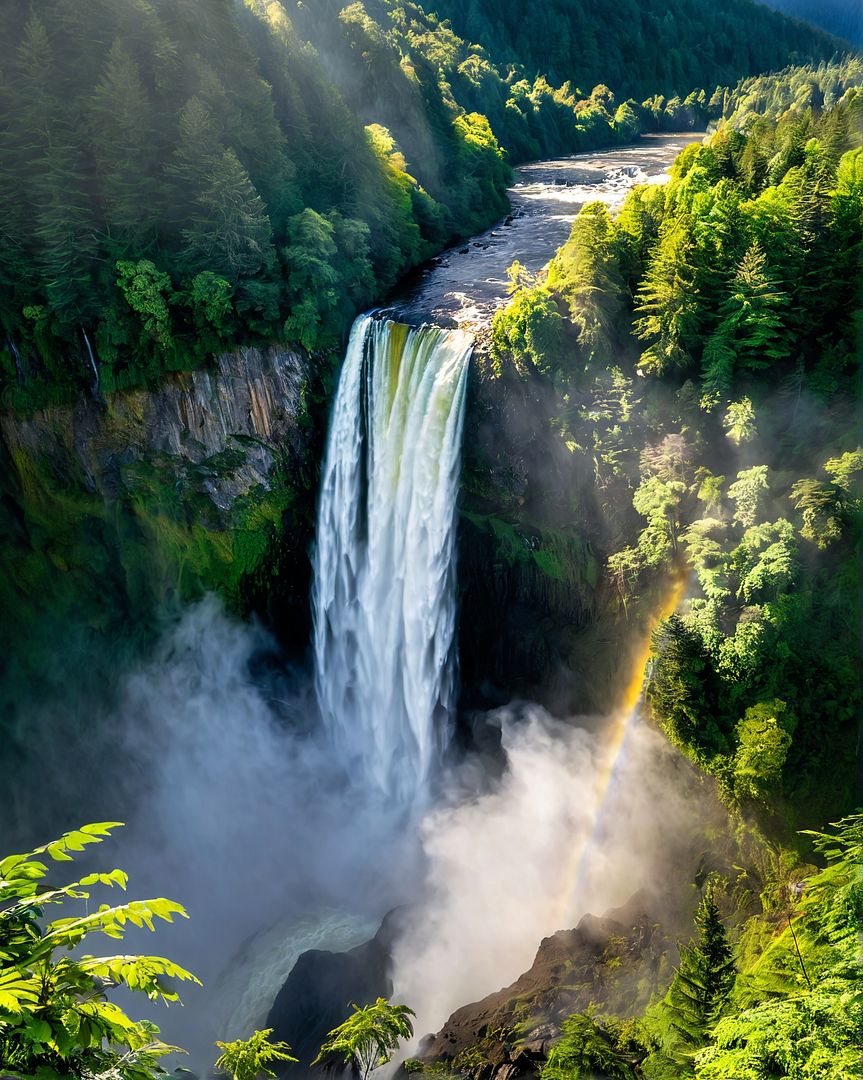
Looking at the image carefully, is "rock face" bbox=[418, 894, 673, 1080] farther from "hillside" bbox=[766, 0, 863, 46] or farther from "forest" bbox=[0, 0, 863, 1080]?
"hillside" bbox=[766, 0, 863, 46]

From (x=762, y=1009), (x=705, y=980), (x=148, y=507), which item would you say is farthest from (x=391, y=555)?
(x=762, y=1009)

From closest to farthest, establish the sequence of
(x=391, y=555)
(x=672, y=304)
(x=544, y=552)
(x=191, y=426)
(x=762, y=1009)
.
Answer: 1. (x=762, y=1009)
2. (x=672, y=304)
3. (x=544, y=552)
4. (x=391, y=555)
5. (x=191, y=426)

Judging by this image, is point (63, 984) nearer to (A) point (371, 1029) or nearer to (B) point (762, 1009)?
(B) point (762, 1009)

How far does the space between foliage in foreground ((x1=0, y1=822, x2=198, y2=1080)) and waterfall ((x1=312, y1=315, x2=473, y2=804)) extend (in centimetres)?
2179

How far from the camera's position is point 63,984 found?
4.47m

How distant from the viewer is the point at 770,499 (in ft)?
59.9

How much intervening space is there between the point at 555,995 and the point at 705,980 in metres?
6.33

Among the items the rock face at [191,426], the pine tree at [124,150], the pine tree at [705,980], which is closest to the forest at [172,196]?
the pine tree at [124,150]

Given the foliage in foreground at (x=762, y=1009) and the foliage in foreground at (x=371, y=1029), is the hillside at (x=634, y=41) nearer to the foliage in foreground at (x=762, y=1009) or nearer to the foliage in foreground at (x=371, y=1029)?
the foliage in foreground at (x=762, y=1009)

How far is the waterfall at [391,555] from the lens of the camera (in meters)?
26.2

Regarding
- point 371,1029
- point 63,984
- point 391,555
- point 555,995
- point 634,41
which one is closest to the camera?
point 63,984

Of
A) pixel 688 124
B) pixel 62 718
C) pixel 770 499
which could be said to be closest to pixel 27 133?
pixel 62 718

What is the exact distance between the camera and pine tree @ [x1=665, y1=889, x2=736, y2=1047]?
1180 cm

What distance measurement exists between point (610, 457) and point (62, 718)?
25.2 m
